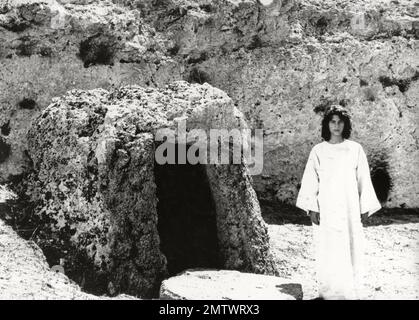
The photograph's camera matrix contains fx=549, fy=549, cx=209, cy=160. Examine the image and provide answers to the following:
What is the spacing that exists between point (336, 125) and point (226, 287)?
1725 mm

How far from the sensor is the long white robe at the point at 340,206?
15.8 feet

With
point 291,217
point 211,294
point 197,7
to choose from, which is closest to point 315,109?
point 291,217

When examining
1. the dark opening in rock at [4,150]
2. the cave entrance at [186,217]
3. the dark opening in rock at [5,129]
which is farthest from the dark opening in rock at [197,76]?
the dark opening in rock at [4,150]

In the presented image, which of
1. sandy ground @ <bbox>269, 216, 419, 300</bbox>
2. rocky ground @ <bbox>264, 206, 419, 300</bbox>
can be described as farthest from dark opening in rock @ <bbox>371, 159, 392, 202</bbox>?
sandy ground @ <bbox>269, 216, 419, 300</bbox>

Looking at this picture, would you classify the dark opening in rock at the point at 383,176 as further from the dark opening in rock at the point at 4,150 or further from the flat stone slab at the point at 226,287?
the dark opening in rock at the point at 4,150

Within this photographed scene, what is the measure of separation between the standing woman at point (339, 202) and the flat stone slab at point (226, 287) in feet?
1.30

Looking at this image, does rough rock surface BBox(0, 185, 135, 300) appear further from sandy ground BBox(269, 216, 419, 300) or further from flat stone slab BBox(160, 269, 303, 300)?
sandy ground BBox(269, 216, 419, 300)

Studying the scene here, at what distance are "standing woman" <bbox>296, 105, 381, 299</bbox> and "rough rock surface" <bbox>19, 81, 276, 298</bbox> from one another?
3.35 feet

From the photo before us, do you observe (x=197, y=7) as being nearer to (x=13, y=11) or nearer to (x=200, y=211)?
(x=13, y=11)

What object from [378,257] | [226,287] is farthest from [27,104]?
[378,257]

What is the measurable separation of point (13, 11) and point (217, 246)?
160 inches

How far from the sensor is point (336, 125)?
4.77 meters

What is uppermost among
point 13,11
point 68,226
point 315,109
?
point 13,11

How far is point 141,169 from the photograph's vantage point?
542 cm
